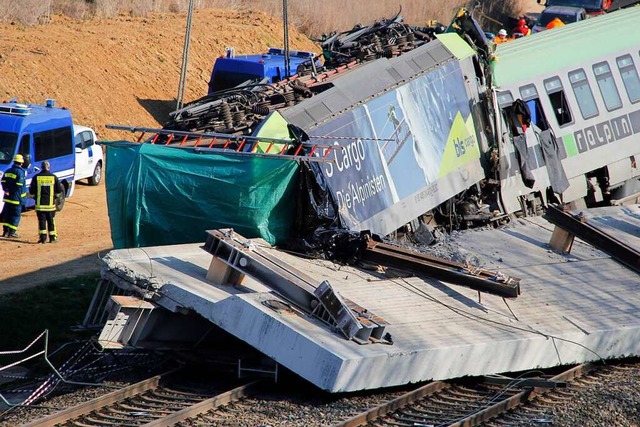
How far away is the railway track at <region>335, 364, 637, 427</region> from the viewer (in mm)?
10930

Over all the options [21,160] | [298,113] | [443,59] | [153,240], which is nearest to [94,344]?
[153,240]

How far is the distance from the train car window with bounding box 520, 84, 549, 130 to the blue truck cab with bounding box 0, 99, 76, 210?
9816 millimetres

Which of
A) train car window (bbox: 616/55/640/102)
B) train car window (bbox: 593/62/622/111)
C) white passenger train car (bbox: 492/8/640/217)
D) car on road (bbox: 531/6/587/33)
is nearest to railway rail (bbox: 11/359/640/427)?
white passenger train car (bbox: 492/8/640/217)

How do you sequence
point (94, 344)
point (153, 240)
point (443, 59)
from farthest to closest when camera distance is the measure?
point (443, 59), point (153, 240), point (94, 344)

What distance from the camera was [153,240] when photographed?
46.8 feet

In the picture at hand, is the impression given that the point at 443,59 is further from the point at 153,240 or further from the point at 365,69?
the point at 153,240

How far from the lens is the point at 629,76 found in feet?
67.8

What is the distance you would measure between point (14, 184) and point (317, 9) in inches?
1139

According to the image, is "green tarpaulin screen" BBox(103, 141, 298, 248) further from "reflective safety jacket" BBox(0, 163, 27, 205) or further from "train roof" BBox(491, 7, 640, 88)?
"reflective safety jacket" BBox(0, 163, 27, 205)

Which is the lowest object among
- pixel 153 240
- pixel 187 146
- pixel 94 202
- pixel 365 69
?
pixel 94 202

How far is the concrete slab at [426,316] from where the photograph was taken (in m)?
11.2

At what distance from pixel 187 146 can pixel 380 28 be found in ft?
22.9

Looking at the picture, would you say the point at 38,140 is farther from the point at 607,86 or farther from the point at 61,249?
the point at 607,86

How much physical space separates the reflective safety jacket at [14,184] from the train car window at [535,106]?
9.18 metres
